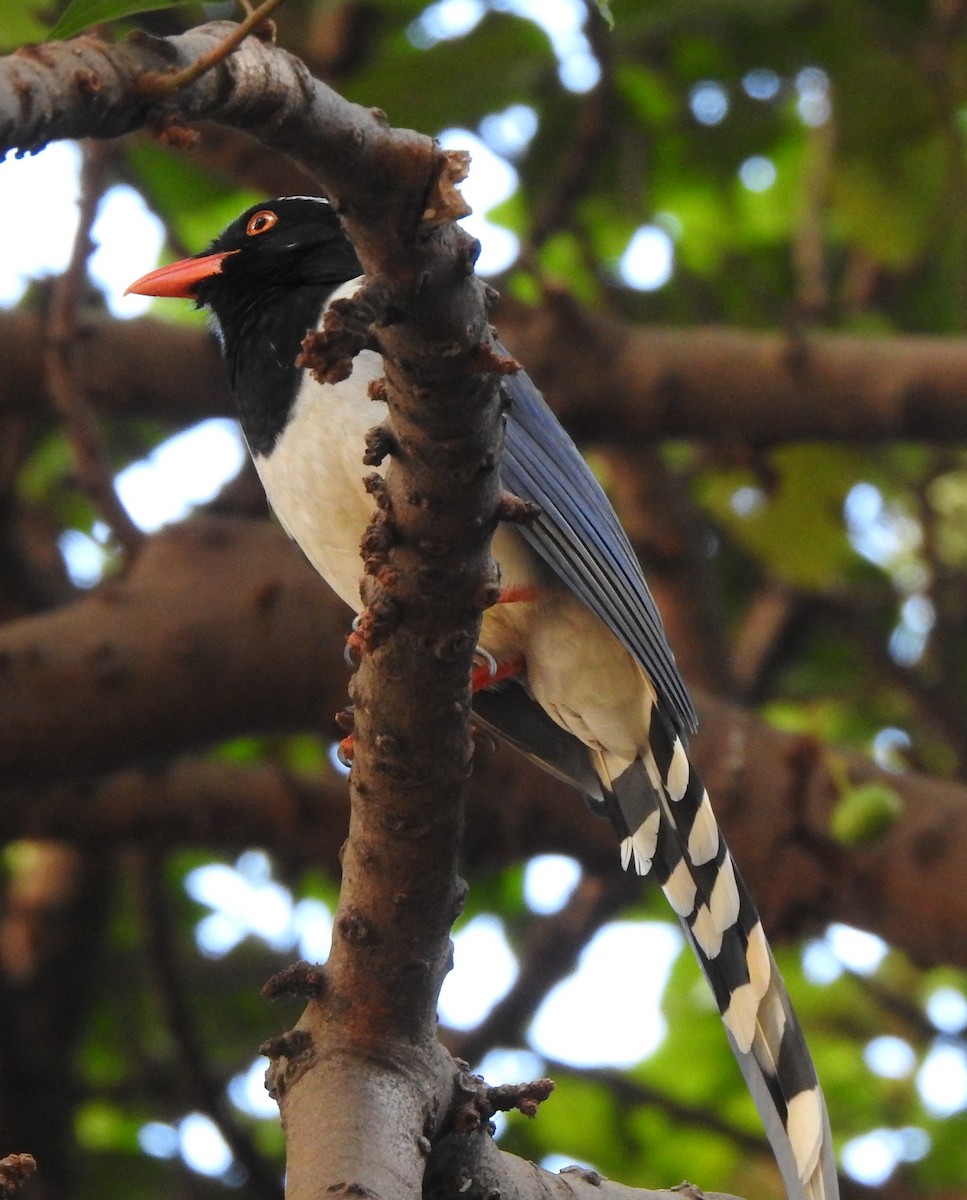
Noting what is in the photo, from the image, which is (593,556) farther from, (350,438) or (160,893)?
(160,893)

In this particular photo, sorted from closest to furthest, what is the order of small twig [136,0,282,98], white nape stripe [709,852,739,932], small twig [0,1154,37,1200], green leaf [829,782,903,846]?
small twig [136,0,282,98] → small twig [0,1154,37,1200] → white nape stripe [709,852,739,932] → green leaf [829,782,903,846]

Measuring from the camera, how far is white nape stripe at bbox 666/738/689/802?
3.16m

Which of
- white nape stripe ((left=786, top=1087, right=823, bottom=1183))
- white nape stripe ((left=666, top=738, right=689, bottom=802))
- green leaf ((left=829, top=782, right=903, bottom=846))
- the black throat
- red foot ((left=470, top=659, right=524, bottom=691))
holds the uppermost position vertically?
the black throat

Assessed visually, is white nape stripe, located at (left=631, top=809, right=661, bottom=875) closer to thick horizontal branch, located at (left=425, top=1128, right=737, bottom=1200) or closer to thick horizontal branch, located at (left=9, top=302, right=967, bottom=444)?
thick horizontal branch, located at (left=425, top=1128, right=737, bottom=1200)

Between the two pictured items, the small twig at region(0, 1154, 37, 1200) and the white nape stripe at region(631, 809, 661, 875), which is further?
the white nape stripe at region(631, 809, 661, 875)

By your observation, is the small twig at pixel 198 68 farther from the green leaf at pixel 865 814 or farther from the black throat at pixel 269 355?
the green leaf at pixel 865 814

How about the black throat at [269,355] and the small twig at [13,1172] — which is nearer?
the small twig at [13,1172]

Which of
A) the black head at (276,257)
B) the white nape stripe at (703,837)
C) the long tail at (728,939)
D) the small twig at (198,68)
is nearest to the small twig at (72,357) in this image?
the black head at (276,257)

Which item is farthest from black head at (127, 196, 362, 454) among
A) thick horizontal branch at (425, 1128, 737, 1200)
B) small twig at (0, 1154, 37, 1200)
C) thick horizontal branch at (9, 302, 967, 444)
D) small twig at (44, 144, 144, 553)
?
small twig at (0, 1154, 37, 1200)

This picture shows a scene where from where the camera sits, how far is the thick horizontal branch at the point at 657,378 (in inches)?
171

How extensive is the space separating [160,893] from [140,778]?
55 centimetres

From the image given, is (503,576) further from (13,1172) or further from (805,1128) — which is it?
(13,1172)

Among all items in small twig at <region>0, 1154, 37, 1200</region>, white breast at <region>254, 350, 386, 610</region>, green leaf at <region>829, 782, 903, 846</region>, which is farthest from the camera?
green leaf at <region>829, 782, 903, 846</region>

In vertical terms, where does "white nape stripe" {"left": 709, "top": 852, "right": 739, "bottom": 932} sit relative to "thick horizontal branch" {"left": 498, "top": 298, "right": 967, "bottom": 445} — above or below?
below
